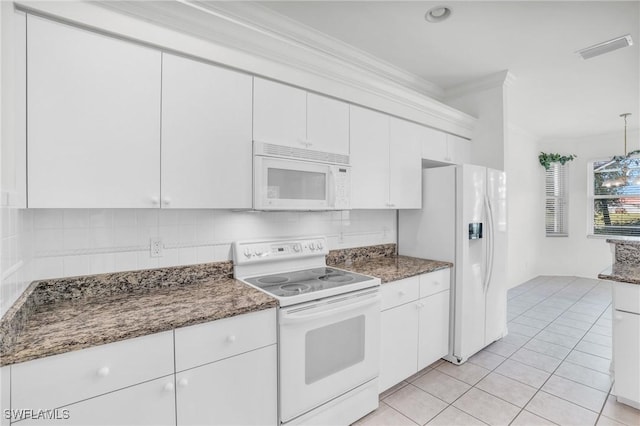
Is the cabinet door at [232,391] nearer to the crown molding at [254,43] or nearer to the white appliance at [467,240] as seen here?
the crown molding at [254,43]

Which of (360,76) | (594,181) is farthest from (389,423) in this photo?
(594,181)

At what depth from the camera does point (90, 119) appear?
4.69 feet

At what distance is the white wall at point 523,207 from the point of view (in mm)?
5305

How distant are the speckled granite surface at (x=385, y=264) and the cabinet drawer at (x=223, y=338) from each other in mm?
908

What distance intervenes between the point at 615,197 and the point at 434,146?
4973mm

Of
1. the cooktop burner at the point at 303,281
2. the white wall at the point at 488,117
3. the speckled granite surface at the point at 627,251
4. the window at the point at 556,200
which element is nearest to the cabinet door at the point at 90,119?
the cooktop burner at the point at 303,281

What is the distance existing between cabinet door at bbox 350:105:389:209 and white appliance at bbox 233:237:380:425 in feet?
2.16

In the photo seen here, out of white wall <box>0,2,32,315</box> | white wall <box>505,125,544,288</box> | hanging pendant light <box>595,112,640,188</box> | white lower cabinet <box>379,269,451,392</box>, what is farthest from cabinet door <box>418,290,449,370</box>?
hanging pendant light <box>595,112,640,188</box>

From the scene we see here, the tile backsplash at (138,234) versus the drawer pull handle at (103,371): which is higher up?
Result: the tile backsplash at (138,234)

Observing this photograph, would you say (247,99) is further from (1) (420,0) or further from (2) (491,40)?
(2) (491,40)

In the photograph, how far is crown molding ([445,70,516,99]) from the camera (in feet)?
10.5

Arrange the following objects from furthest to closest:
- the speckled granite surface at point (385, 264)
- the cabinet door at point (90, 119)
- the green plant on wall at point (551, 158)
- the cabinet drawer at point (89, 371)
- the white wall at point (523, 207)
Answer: the green plant on wall at point (551, 158) < the white wall at point (523, 207) < the speckled granite surface at point (385, 264) < the cabinet door at point (90, 119) < the cabinet drawer at point (89, 371)

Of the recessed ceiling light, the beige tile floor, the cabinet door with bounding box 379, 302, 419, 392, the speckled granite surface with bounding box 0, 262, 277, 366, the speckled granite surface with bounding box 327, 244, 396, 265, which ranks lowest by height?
the beige tile floor

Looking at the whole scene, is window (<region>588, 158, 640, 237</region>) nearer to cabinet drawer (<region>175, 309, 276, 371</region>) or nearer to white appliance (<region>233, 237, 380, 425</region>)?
white appliance (<region>233, 237, 380, 425</region>)
